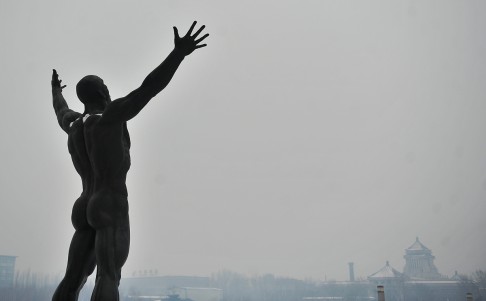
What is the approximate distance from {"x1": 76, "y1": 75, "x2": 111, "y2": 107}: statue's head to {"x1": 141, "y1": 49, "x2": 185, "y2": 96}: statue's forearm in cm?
79

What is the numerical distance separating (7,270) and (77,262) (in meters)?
33.5

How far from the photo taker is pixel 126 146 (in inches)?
186

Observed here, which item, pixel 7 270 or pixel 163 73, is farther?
pixel 7 270

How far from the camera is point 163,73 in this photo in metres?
4.24

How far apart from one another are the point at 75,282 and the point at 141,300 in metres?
65.1

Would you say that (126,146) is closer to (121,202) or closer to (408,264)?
(121,202)

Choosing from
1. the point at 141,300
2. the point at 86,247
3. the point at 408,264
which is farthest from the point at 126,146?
the point at 408,264

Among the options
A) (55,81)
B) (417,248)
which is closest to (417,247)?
(417,248)

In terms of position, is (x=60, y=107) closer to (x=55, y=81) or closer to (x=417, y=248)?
(x=55, y=81)

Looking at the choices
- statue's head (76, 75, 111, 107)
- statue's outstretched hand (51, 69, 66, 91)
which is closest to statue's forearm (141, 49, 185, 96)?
statue's head (76, 75, 111, 107)

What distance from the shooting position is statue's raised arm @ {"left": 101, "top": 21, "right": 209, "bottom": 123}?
425 centimetres

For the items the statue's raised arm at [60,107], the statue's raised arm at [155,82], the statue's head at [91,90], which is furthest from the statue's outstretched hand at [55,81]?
the statue's raised arm at [155,82]

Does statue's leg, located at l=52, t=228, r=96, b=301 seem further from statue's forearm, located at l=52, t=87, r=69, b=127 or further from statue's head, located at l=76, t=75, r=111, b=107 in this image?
statue's forearm, located at l=52, t=87, r=69, b=127

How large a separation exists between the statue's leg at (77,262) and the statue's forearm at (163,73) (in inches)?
58.9
